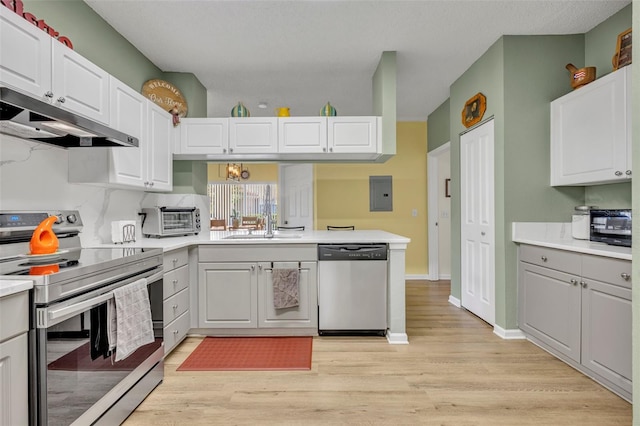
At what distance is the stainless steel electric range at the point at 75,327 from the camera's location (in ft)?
4.18

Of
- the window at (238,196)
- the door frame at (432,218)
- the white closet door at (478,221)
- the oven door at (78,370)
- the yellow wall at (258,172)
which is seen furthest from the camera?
the window at (238,196)

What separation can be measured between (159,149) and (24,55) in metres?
1.35

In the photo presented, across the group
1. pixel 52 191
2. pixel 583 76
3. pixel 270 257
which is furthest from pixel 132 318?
pixel 583 76

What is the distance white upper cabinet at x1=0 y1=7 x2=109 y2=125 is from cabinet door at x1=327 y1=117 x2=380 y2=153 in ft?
6.23

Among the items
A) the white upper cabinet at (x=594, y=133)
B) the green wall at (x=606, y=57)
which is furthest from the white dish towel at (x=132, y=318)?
the green wall at (x=606, y=57)

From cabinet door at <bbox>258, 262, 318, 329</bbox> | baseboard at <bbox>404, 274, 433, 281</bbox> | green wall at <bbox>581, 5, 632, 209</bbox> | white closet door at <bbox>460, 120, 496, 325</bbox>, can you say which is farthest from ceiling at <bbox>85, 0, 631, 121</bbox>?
baseboard at <bbox>404, 274, 433, 281</bbox>

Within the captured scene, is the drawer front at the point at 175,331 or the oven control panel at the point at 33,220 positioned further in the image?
the drawer front at the point at 175,331

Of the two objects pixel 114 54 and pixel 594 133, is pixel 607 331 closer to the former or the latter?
pixel 594 133

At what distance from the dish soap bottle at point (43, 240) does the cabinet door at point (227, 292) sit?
1297 mm

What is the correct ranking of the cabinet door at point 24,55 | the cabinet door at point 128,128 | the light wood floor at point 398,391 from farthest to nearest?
1. the cabinet door at point 128,128
2. the light wood floor at point 398,391
3. the cabinet door at point 24,55

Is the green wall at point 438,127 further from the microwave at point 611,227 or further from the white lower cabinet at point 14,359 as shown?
the white lower cabinet at point 14,359

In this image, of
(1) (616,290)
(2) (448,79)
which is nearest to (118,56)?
(2) (448,79)

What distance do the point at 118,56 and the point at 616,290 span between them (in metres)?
3.95

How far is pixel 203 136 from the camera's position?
3.31 m
